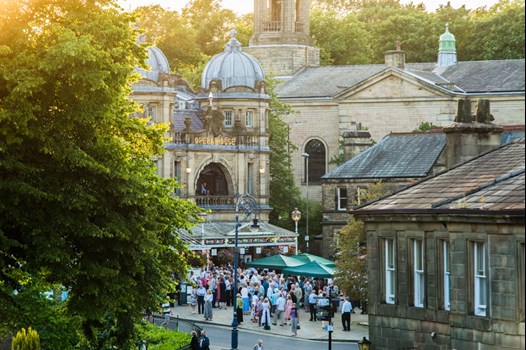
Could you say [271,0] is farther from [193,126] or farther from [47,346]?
[47,346]

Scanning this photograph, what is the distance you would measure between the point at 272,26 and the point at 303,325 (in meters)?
58.4

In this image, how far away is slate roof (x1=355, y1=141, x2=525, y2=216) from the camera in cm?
3356

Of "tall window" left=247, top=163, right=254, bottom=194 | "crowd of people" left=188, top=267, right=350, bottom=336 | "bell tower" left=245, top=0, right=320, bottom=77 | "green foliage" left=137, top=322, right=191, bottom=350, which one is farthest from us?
"bell tower" left=245, top=0, right=320, bottom=77

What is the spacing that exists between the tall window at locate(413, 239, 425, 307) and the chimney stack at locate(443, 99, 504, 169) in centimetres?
543

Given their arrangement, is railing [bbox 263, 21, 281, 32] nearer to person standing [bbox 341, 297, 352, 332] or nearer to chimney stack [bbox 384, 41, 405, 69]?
chimney stack [bbox 384, 41, 405, 69]

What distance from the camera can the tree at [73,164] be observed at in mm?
36562

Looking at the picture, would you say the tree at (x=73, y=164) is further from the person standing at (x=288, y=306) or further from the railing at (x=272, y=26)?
the railing at (x=272, y=26)

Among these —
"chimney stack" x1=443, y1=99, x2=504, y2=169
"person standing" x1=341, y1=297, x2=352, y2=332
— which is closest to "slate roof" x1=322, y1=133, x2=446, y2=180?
"person standing" x1=341, y1=297, x2=352, y2=332

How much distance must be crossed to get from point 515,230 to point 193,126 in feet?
201

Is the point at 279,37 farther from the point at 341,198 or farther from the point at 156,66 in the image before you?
the point at 341,198

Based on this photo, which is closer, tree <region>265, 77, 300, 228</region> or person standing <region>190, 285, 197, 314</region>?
person standing <region>190, 285, 197, 314</region>

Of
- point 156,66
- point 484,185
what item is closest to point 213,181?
point 156,66

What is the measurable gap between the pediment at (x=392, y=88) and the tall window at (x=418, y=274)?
6379 cm

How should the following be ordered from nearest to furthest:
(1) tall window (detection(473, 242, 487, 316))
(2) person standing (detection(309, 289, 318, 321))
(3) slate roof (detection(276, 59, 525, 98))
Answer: (1) tall window (detection(473, 242, 487, 316)), (2) person standing (detection(309, 289, 318, 321)), (3) slate roof (detection(276, 59, 525, 98))
